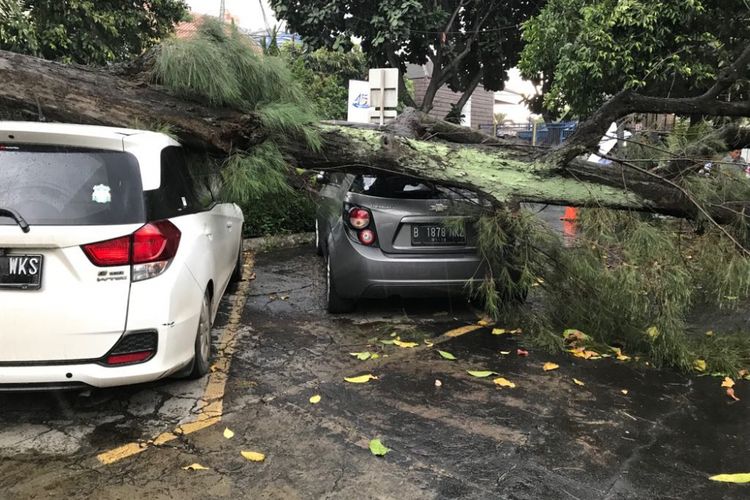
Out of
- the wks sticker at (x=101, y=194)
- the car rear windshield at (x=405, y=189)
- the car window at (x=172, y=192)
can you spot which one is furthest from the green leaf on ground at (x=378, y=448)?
the car rear windshield at (x=405, y=189)

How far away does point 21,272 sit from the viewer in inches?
119

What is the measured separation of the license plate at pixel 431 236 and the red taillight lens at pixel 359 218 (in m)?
0.42

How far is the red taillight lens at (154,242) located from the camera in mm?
3213

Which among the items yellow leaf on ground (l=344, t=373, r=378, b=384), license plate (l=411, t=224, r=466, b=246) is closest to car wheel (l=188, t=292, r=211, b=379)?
yellow leaf on ground (l=344, t=373, r=378, b=384)

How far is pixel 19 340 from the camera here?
3.04 m

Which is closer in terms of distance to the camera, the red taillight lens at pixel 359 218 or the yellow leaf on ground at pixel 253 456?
the yellow leaf on ground at pixel 253 456

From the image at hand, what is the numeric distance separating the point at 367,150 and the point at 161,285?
7.92ft

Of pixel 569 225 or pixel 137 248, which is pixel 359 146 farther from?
pixel 137 248

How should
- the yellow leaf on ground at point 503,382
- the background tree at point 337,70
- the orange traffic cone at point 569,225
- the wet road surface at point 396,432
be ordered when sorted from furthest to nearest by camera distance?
the background tree at point 337,70 < the orange traffic cone at point 569,225 < the yellow leaf on ground at point 503,382 < the wet road surface at point 396,432

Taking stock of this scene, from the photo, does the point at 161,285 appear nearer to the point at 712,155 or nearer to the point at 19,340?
the point at 19,340

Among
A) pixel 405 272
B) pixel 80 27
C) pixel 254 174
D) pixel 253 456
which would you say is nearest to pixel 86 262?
pixel 253 456

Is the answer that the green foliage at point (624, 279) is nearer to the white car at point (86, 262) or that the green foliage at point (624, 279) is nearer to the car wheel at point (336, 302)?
the car wheel at point (336, 302)

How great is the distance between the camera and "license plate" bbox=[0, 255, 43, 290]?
3.01 meters

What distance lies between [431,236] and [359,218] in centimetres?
66
